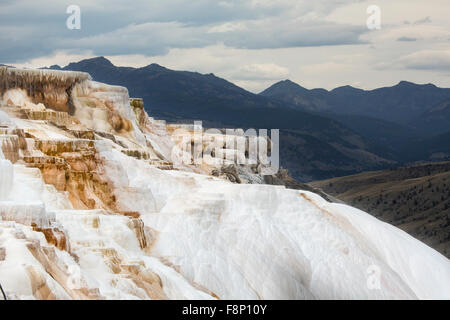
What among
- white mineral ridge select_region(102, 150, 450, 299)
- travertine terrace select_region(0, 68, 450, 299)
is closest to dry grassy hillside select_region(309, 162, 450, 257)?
white mineral ridge select_region(102, 150, 450, 299)

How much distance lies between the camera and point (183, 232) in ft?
127

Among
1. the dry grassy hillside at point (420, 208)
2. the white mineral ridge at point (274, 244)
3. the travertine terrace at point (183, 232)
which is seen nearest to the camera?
the travertine terrace at point (183, 232)

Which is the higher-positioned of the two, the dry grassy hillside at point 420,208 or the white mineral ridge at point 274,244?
the white mineral ridge at point 274,244

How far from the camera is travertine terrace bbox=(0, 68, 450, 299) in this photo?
30422mm

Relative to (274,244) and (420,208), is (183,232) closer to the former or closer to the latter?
(274,244)

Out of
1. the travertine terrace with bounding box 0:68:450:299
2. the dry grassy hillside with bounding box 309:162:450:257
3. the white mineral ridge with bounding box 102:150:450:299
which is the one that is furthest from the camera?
the dry grassy hillside with bounding box 309:162:450:257

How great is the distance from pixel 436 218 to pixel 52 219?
142 meters

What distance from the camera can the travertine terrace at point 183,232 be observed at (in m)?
30.4

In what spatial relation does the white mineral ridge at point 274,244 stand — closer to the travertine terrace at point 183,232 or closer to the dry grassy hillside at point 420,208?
the travertine terrace at point 183,232

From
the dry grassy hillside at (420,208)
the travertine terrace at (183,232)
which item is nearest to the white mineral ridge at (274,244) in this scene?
the travertine terrace at (183,232)

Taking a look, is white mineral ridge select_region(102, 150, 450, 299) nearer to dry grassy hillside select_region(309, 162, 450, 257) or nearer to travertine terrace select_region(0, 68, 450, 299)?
travertine terrace select_region(0, 68, 450, 299)

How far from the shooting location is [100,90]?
6072 centimetres

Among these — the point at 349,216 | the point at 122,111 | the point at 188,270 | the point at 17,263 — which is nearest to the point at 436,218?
the point at 122,111

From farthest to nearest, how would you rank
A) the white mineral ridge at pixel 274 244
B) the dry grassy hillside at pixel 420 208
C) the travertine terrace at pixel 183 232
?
the dry grassy hillside at pixel 420 208 < the white mineral ridge at pixel 274 244 < the travertine terrace at pixel 183 232
